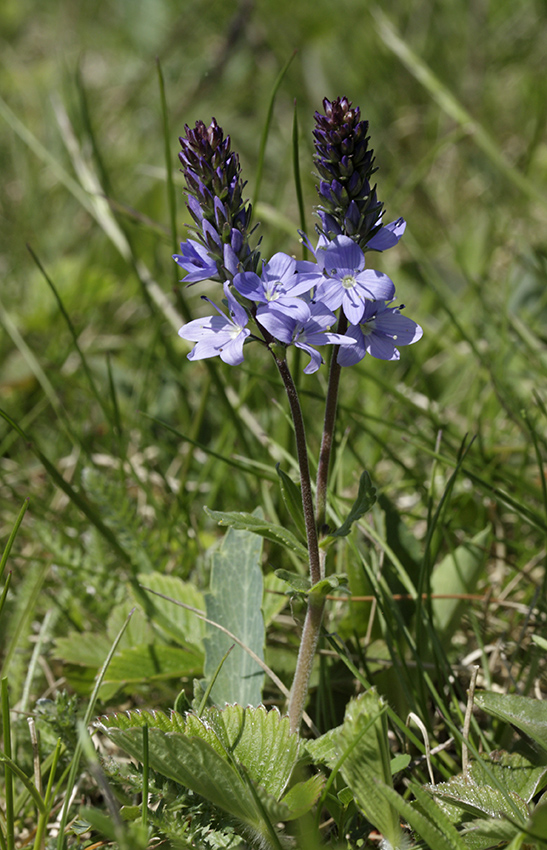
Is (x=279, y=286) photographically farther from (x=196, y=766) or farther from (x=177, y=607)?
(x=177, y=607)

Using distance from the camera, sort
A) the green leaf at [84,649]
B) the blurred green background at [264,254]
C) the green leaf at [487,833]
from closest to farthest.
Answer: the green leaf at [487,833] → the green leaf at [84,649] → the blurred green background at [264,254]

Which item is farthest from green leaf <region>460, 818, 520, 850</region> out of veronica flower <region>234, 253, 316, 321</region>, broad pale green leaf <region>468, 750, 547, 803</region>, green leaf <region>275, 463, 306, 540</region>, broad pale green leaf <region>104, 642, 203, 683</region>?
veronica flower <region>234, 253, 316, 321</region>

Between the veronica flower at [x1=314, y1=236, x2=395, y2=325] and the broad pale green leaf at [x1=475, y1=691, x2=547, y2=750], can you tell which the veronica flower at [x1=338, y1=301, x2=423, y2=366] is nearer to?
the veronica flower at [x1=314, y1=236, x2=395, y2=325]

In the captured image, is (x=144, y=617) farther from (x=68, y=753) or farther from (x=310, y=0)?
(x=310, y=0)

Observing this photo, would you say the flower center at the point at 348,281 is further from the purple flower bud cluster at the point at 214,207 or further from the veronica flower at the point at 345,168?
the purple flower bud cluster at the point at 214,207

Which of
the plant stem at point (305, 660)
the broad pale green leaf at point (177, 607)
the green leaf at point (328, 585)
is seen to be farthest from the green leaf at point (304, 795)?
the broad pale green leaf at point (177, 607)

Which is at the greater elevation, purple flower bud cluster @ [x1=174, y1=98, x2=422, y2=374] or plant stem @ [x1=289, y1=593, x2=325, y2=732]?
purple flower bud cluster @ [x1=174, y1=98, x2=422, y2=374]
